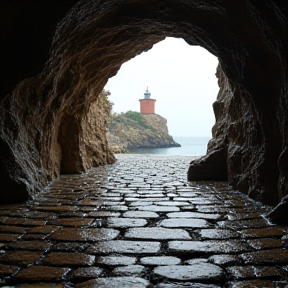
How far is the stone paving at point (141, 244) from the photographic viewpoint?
2.27 m

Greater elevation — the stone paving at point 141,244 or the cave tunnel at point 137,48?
the cave tunnel at point 137,48

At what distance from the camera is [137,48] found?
768 centimetres

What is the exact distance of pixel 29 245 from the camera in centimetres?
292

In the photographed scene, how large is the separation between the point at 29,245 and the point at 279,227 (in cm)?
236

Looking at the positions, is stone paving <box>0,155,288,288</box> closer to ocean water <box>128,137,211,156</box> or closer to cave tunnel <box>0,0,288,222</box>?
cave tunnel <box>0,0,288,222</box>

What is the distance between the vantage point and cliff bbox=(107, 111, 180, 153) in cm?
3722

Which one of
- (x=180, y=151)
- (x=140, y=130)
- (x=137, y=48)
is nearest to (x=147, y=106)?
(x=140, y=130)

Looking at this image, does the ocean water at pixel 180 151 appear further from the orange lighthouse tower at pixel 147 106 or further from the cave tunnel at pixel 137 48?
the cave tunnel at pixel 137 48

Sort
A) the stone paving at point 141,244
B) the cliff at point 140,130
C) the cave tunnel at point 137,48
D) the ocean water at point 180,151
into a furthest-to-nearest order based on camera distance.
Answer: the cliff at point 140,130 < the ocean water at point 180,151 < the cave tunnel at point 137,48 < the stone paving at point 141,244

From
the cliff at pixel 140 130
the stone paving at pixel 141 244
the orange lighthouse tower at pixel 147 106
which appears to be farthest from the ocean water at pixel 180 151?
the stone paving at pixel 141 244

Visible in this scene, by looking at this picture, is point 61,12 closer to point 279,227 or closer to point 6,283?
point 6,283

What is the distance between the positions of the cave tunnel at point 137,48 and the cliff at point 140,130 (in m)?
26.9

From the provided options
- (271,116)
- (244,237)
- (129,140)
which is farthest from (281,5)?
(129,140)

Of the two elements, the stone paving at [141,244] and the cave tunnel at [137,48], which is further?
the cave tunnel at [137,48]
